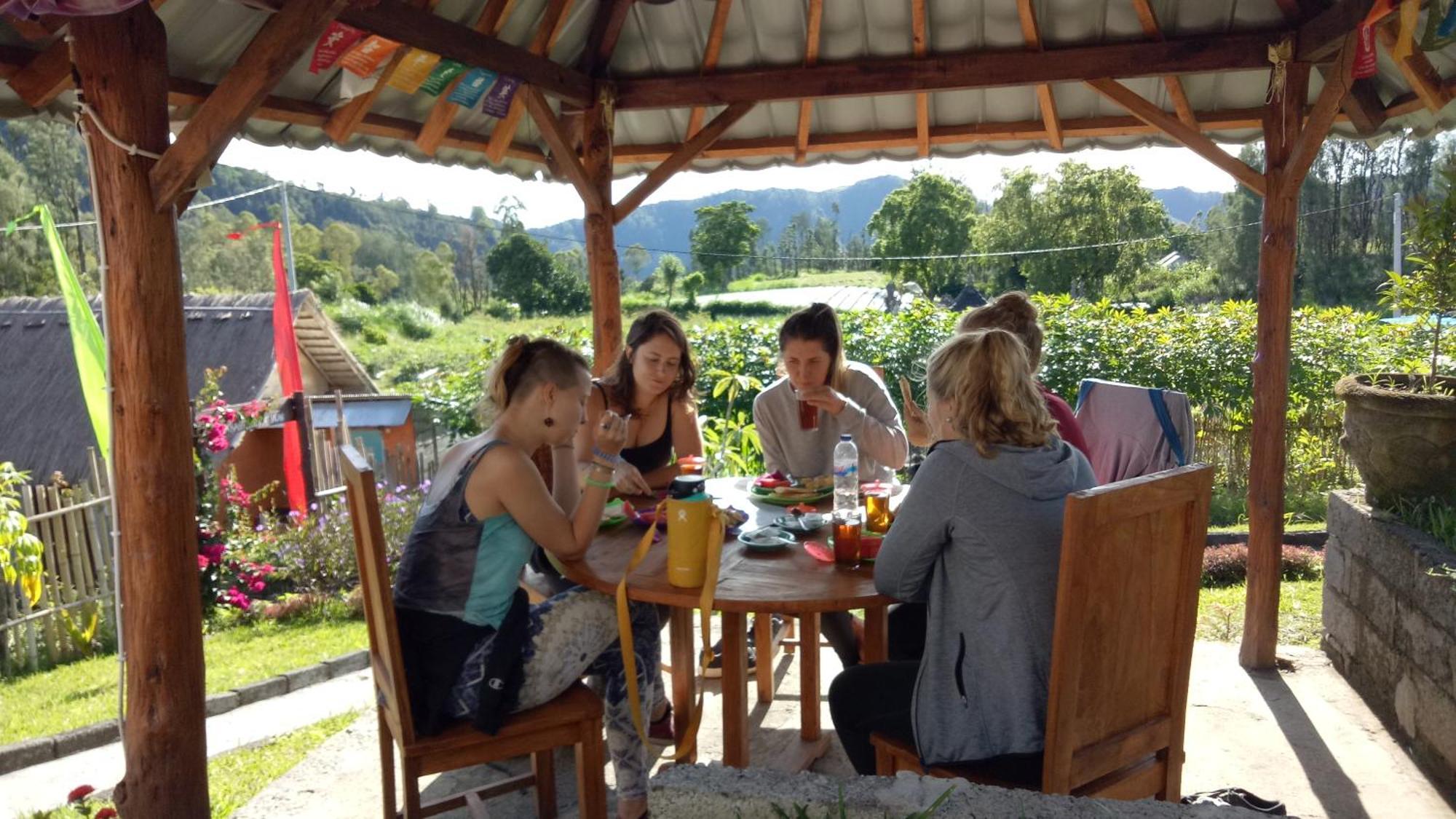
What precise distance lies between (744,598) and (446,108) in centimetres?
355

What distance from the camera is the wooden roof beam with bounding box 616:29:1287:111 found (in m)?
4.32

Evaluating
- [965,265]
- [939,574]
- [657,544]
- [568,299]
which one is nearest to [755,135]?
[657,544]

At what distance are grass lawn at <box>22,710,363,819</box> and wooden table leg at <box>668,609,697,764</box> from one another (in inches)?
55.6

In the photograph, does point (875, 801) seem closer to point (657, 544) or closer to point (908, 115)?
point (657, 544)

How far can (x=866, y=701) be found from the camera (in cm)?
245

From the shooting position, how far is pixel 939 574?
211 centimetres

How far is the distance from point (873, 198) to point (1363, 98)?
117 metres

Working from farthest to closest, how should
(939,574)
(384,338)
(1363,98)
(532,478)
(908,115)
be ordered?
1. (384,338)
2. (908,115)
3. (1363,98)
4. (532,478)
5. (939,574)

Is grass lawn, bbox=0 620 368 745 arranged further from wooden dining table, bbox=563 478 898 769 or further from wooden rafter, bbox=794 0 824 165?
wooden rafter, bbox=794 0 824 165

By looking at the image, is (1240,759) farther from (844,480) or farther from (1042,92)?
(1042,92)

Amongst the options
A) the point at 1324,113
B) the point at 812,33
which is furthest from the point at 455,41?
the point at 1324,113

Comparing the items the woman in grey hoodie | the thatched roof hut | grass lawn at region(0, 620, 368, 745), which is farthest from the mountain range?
the woman in grey hoodie

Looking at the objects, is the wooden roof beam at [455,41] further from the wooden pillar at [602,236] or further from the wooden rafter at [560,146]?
the wooden pillar at [602,236]

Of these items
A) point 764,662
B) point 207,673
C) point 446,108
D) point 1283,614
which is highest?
point 446,108
